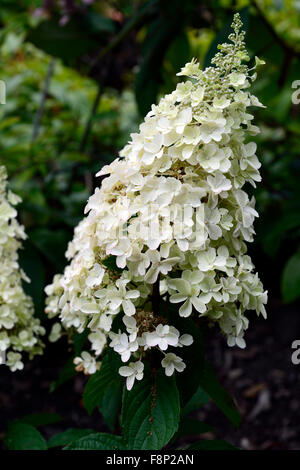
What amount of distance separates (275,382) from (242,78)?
1.76m

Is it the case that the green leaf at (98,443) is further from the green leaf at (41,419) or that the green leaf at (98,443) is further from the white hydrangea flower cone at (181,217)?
the green leaf at (41,419)

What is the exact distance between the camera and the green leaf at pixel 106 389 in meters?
1.06

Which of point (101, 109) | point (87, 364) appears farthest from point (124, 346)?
point (101, 109)

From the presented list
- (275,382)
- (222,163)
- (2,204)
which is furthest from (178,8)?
(275,382)

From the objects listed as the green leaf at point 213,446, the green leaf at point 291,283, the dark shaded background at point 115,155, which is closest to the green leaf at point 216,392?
the green leaf at point 213,446

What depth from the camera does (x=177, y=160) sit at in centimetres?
98

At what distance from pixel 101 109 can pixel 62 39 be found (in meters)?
0.90

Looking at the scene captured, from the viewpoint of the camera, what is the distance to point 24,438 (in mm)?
1350

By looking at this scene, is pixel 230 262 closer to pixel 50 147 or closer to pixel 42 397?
pixel 42 397

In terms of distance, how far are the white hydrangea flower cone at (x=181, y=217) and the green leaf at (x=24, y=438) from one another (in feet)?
1.49

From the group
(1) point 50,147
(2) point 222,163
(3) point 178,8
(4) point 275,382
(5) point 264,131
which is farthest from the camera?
(5) point 264,131

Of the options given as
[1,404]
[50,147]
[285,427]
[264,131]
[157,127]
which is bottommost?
[285,427]

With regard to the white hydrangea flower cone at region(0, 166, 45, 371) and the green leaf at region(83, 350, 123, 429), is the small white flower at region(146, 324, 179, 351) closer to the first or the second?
the green leaf at region(83, 350, 123, 429)

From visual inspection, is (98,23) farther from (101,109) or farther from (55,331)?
(55,331)
